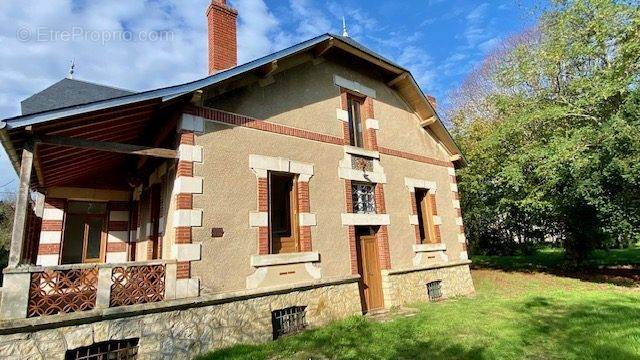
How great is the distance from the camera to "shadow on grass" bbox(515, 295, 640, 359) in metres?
5.86

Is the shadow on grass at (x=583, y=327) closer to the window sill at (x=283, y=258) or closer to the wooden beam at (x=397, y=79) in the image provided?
the window sill at (x=283, y=258)

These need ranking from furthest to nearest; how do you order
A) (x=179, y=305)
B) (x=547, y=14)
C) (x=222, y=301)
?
(x=547, y=14) → (x=222, y=301) → (x=179, y=305)

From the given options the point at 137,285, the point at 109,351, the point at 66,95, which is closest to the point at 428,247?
the point at 137,285

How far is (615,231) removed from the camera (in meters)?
12.6

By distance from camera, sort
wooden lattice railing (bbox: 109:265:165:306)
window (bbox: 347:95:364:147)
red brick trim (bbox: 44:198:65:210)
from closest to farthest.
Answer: wooden lattice railing (bbox: 109:265:165:306), red brick trim (bbox: 44:198:65:210), window (bbox: 347:95:364:147)

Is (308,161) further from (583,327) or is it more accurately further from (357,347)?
(583,327)

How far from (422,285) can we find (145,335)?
743 centimetres

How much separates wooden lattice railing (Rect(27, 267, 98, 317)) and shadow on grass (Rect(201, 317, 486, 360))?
2.07m

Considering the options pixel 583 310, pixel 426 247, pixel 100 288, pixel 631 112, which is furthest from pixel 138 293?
pixel 631 112

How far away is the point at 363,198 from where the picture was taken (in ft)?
32.6

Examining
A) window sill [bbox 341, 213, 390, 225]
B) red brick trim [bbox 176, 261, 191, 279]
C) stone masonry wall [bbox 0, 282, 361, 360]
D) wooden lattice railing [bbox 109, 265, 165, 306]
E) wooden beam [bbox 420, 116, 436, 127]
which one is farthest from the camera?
wooden beam [bbox 420, 116, 436, 127]

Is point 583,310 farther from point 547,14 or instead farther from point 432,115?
point 547,14

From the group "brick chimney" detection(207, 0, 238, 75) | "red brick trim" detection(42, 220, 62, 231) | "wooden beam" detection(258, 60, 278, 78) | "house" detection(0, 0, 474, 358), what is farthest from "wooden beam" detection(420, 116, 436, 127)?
"red brick trim" detection(42, 220, 62, 231)

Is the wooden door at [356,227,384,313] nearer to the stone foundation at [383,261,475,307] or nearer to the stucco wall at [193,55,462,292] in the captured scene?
the stone foundation at [383,261,475,307]
